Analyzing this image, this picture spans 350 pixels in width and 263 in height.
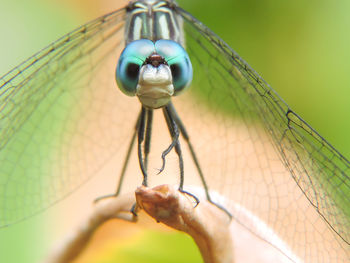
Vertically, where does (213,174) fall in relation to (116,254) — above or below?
above

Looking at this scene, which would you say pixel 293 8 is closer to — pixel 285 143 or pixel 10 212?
pixel 285 143

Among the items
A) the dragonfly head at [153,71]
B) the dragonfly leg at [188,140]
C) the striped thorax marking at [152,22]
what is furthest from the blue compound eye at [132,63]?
the dragonfly leg at [188,140]

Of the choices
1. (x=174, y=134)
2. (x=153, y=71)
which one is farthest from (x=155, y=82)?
(x=174, y=134)

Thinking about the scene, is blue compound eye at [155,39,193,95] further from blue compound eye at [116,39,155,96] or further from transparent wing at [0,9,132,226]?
transparent wing at [0,9,132,226]

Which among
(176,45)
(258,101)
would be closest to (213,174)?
(258,101)

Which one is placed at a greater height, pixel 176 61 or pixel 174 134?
pixel 176 61

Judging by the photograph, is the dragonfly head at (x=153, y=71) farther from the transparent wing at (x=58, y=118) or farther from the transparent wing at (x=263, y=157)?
the transparent wing at (x=58, y=118)

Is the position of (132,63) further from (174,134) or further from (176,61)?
(174,134)
